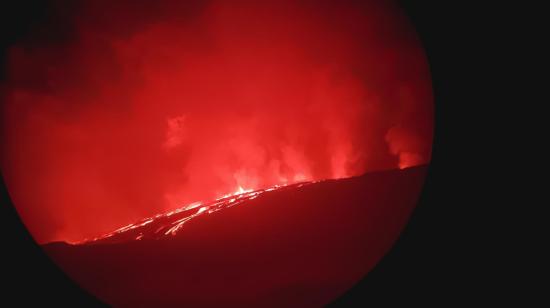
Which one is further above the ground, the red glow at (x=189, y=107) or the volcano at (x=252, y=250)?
the red glow at (x=189, y=107)

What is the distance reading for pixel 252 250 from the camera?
2.20 metres

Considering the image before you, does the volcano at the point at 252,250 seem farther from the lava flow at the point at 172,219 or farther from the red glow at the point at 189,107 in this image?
the red glow at the point at 189,107

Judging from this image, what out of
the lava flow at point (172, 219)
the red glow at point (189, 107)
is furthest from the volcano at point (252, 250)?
the red glow at point (189, 107)

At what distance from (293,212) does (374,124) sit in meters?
0.63

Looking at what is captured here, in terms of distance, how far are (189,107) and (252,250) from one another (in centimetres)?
83

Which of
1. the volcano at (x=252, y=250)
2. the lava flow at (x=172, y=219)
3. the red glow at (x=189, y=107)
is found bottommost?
the volcano at (x=252, y=250)

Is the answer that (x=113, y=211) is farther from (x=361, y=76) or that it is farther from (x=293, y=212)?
(x=361, y=76)

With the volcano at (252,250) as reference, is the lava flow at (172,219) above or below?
above

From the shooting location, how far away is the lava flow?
2219mm

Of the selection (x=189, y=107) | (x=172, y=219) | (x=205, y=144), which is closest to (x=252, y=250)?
(x=172, y=219)

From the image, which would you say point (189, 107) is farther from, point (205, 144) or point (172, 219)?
point (172, 219)

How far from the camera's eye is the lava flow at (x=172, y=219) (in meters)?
2.22

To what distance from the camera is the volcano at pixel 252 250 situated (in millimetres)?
2199

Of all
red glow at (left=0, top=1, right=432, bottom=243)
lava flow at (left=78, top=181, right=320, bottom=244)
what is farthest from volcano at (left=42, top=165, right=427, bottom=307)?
red glow at (left=0, top=1, right=432, bottom=243)
